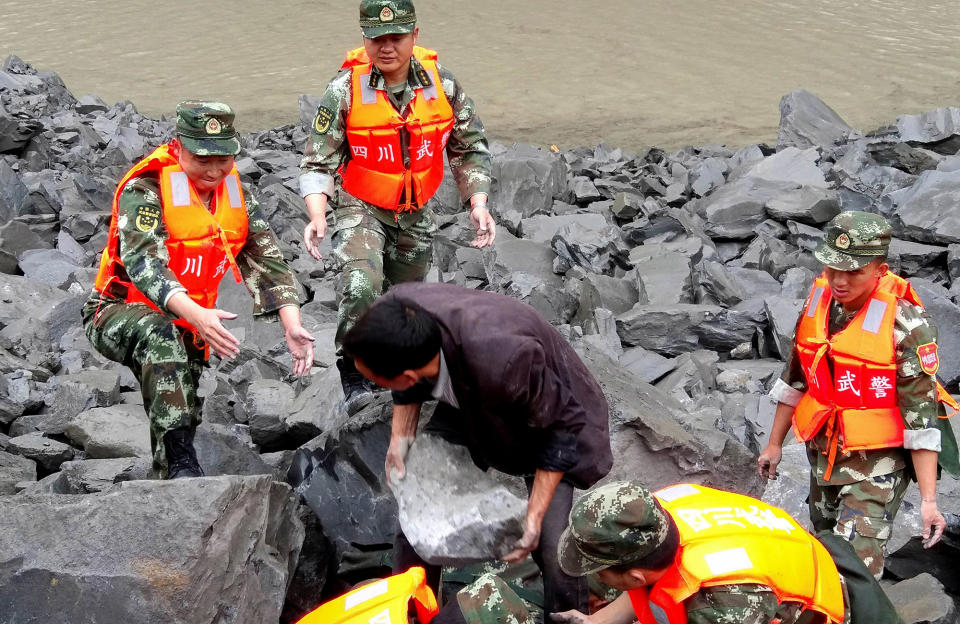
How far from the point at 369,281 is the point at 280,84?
13.9m

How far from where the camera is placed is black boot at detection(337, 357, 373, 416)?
4824 mm

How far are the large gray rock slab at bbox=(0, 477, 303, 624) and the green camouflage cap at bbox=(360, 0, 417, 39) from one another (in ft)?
7.08

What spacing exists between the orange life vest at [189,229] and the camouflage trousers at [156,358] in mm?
95

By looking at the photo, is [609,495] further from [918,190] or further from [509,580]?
[918,190]

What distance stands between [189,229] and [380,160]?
3.63 ft

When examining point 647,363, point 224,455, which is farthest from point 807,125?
point 224,455

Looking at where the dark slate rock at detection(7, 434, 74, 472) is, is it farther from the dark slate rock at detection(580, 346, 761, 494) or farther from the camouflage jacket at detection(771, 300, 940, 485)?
the camouflage jacket at detection(771, 300, 940, 485)

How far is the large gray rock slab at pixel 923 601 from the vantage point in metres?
4.05

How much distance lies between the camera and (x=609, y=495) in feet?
9.48

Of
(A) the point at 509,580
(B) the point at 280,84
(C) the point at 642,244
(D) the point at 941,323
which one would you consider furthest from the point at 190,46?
(A) the point at 509,580

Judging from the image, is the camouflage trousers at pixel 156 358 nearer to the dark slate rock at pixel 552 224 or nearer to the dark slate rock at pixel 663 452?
the dark slate rock at pixel 663 452

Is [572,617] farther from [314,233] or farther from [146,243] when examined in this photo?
[314,233]

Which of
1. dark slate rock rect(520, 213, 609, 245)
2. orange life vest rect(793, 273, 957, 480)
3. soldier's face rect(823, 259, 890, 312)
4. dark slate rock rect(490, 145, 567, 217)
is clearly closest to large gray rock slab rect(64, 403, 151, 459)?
orange life vest rect(793, 273, 957, 480)

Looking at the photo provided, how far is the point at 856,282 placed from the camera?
380 centimetres
